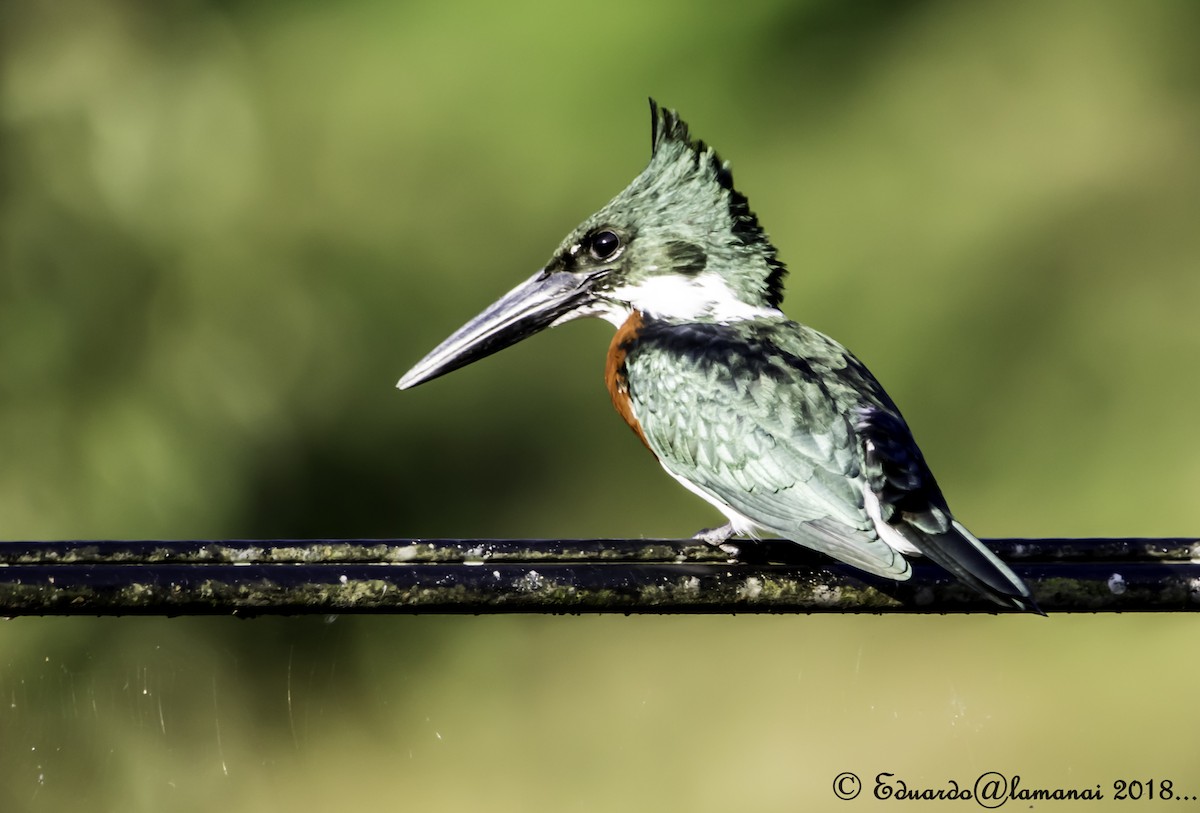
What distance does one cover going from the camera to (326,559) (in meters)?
1.94

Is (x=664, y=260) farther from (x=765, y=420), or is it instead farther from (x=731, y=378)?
(x=765, y=420)

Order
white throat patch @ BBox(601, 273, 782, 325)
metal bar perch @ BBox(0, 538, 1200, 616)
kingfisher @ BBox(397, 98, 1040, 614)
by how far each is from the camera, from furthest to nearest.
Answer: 1. white throat patch @ BBox(601, 273, 782, 325)
2. kingfisher @ BBox(397, 98, 1040, 614)
3. metal bar perch @ BBox(0, 538, 1200, 616)

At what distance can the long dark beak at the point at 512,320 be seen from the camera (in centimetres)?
346

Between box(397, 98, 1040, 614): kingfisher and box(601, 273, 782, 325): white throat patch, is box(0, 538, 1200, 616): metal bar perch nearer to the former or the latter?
box(397, 98, 1040, 614): kingfisher

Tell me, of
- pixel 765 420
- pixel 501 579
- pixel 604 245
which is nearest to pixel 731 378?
pixel 765 420

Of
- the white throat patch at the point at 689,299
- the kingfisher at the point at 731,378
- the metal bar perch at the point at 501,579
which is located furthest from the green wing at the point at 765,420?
the metal bar perch at the point at 501,579

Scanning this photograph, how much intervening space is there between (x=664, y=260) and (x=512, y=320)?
43 cm

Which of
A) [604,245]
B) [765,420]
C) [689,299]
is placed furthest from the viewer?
[604,245]

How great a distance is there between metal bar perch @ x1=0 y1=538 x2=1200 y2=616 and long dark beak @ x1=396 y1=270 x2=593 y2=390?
1.32m

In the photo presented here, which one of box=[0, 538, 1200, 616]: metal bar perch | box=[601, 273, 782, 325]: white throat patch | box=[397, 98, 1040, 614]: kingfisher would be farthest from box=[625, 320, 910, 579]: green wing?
box=[0, 538, 1200, 616]: metal bar perch

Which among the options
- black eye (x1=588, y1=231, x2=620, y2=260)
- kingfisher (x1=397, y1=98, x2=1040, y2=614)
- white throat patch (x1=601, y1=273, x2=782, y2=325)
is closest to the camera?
kingfisher (x1=397, y1=98, x2=1040, y2=614)

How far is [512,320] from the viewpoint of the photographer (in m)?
3.49

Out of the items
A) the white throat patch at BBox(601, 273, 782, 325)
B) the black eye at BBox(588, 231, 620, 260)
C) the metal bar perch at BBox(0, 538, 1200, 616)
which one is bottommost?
the metal bar perch at BBox(0, 538, 1200, 616)

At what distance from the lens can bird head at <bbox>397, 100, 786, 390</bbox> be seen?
10.9ft
